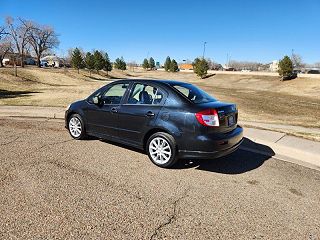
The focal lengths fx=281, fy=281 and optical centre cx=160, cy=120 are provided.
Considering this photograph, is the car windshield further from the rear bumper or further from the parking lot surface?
the parking lot surface

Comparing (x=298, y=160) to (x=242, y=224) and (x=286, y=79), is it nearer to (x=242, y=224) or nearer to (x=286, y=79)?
(x=242, y=224)

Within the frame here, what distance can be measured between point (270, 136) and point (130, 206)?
16.4 feet

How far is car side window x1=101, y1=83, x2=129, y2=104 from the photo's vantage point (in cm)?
596

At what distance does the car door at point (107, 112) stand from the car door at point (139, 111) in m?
0.20

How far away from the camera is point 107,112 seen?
19.7 ft

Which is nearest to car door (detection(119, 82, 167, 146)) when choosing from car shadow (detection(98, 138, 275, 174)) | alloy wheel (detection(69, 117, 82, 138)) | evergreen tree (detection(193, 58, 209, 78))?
car shadow (detection(98, 138, 275, 174))

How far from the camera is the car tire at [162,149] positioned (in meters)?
5.00

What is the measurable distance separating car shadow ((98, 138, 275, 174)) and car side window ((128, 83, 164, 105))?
1.17 m

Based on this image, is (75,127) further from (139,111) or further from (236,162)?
(236,162)

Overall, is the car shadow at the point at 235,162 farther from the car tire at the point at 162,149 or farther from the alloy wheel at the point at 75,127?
the alloy wheel at the point at 75,127

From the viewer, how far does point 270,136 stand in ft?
24.3

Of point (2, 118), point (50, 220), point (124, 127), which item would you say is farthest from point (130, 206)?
point (2, 118)

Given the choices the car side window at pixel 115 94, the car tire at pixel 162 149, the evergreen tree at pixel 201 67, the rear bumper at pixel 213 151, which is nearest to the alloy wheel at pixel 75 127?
the car side window at pixel 115 94

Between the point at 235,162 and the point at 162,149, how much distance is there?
1575mm
